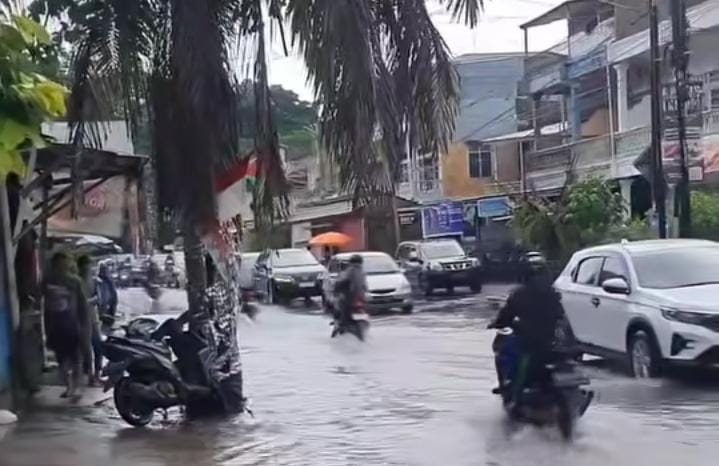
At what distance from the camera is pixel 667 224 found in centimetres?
2683

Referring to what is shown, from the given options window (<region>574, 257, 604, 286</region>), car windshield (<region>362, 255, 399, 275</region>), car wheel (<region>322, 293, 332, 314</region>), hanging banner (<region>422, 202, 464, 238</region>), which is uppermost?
hanging banner (<region>422, 202, 464, 238</region>)

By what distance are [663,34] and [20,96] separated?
1222 inches

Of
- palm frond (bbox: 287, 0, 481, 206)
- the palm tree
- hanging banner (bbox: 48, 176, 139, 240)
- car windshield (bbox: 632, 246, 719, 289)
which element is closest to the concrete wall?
hanging banner (bbox: 48, 176, 139, 240)

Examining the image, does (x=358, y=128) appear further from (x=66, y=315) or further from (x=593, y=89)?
(x=593, y=89)

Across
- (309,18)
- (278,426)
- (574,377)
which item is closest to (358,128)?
(309,18)

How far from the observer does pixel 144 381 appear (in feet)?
41.7

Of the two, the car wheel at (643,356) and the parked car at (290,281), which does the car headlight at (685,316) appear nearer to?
the car wheel at (643,356)

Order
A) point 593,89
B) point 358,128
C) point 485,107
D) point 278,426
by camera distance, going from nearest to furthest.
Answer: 1. point 358,128
2. point 278,426
3. point 593,89
4. point 485,107

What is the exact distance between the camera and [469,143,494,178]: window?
53.0 meters

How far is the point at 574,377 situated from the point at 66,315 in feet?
21.4

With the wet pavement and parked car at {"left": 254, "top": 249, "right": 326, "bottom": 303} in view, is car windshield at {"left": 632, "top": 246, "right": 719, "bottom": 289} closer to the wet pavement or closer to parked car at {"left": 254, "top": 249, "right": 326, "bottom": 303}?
the wet pavement

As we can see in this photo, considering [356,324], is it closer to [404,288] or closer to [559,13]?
[404,288]

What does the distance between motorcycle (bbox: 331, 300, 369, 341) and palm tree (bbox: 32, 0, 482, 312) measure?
9.89m

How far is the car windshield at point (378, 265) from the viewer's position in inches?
1275
